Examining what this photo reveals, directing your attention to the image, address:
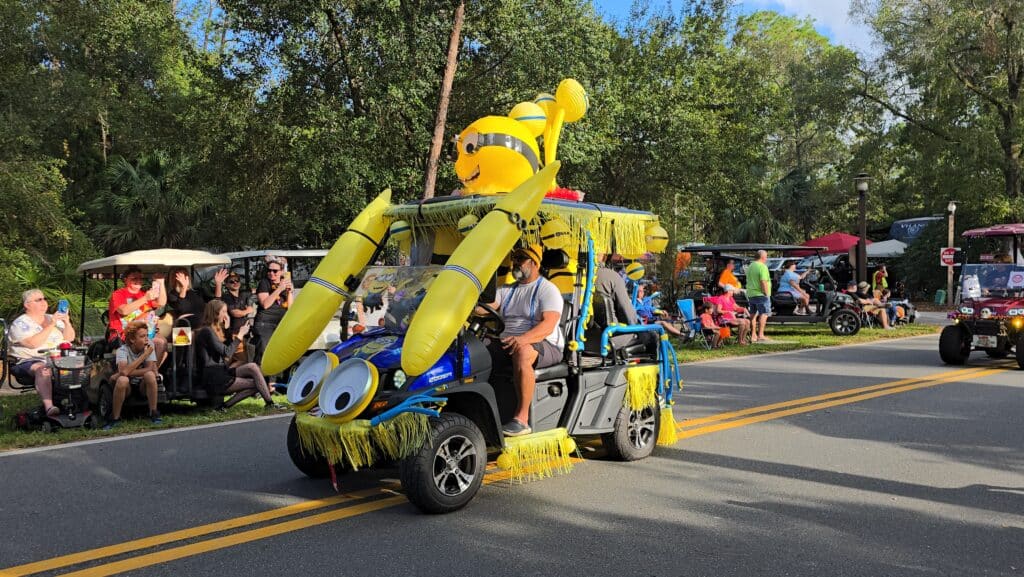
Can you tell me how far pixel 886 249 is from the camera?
39094 millimetres

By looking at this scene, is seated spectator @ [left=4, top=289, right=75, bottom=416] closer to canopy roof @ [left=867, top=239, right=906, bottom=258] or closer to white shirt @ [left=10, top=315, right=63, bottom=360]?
white shirt @ [left=10, top=315, right=63, bottom=360]

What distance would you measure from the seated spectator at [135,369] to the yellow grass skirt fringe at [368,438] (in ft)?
13.1

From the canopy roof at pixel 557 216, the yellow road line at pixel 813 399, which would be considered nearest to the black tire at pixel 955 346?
the yellow road line at pixel 813 399

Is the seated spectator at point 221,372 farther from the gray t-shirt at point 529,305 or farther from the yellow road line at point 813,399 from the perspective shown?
the yellow road line at point 813,399

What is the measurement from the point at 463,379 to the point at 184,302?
6.27m

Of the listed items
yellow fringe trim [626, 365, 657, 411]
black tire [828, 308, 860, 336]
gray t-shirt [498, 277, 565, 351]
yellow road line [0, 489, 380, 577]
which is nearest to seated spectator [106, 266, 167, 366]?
yellow road line [0, 489, 380, 577]

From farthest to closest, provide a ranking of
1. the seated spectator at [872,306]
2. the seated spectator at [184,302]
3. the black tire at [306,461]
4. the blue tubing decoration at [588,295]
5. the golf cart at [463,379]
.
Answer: the seated spectator at [872,306] → the seated spectator at [184,302] → the blue tubing decoration at [588,295] → the black tire at [306,461] → the golf cart at [463,379]

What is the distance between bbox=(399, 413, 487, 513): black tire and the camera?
5.09 m

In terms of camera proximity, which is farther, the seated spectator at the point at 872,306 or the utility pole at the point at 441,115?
the seated spectator at the point at 872,306

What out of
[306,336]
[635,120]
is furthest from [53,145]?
[306,336]

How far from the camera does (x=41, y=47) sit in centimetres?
2317

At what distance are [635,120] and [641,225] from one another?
1914cm

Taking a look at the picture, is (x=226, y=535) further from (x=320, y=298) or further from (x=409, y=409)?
(x=320, y=298)

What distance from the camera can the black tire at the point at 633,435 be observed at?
21.9 ft
